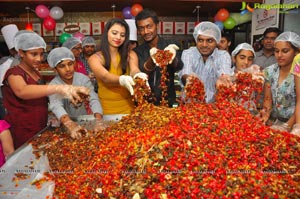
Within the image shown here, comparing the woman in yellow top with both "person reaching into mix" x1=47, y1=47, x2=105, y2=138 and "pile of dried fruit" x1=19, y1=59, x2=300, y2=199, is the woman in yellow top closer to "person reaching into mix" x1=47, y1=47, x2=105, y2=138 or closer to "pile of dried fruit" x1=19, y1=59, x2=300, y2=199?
"person reaching into mix" x1=47, y1=47, x2=105, y2=138

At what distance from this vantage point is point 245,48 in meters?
2.64

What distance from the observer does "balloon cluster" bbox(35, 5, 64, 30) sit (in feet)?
17.0

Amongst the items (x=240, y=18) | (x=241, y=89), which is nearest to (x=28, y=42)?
(x=241, y=89)

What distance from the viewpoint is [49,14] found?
213 inches

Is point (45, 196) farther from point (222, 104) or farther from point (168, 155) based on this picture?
point (222, 104)

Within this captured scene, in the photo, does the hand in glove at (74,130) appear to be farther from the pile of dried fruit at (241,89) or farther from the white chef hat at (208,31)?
the white chef hat at (208,31)

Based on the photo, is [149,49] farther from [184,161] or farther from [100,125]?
[184,161]

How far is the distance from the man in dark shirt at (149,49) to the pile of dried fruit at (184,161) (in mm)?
785

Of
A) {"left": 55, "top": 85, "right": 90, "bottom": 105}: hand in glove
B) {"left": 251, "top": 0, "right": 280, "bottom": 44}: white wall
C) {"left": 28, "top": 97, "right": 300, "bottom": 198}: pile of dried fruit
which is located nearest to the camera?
{"left": 28, "top": 97, "right": 300, "bottom": 198}: pile of dried fruit

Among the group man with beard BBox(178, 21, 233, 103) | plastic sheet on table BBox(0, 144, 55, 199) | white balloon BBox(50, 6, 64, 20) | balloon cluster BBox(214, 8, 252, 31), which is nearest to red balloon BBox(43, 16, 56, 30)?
white balloon BBox(50, 6, 64, 20)

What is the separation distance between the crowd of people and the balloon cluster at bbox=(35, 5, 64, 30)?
11.1ft

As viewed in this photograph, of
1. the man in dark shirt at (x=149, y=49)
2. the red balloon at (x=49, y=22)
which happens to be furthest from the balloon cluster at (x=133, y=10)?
the man in dark shirt at (x=149, y=49)

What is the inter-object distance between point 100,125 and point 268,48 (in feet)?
9.08

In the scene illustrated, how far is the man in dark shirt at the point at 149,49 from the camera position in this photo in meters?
2.28
